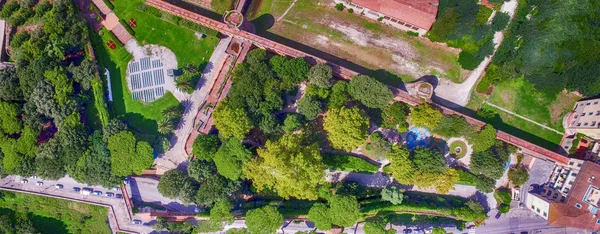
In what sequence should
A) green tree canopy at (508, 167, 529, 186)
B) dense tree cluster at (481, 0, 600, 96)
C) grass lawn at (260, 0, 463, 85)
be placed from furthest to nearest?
grass lawn at (260, 0, 463, 85)
green tree canopy at (508, 167, 529, 186)
dense tree cluster at (481, 0, 600, 96)

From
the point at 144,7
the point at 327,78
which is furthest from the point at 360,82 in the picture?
the point at 144,7

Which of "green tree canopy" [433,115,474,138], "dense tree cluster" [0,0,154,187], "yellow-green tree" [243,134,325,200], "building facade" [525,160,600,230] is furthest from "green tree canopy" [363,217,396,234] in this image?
"dense tree cluster" [0,0,154,187]

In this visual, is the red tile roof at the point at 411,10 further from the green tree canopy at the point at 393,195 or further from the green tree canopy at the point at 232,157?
the green tree canopy at the point at 232,157

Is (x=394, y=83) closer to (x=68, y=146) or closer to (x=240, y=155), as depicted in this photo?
(x=240, y=155)

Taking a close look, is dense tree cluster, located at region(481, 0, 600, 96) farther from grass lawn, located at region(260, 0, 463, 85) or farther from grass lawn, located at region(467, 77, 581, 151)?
grass lawn, located at region(260, 0, 463, 85)

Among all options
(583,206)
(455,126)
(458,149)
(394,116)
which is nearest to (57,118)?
(394,116)
